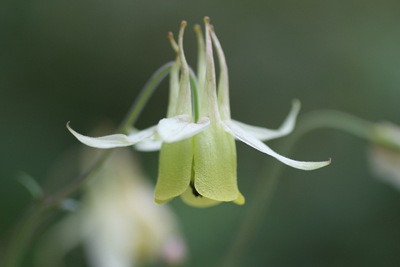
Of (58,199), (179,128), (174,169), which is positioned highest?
(179,128)

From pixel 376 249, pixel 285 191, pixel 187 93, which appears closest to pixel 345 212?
pixel 376 249

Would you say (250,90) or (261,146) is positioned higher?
(261,146)

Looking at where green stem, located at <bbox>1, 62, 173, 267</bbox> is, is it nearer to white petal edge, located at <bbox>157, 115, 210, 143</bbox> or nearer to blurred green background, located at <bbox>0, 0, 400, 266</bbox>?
white petal edge, located at <bbox>157, 115, 210, 143</bbox>

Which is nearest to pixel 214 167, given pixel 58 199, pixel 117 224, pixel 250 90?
pixel 58 199

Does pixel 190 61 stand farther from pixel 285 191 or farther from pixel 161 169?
pixel 161 169

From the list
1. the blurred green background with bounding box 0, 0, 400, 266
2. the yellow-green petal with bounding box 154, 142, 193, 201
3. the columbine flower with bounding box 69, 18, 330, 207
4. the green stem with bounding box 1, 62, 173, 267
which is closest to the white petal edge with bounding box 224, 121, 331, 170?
the columbine flower with bounding box 69, 18, 330, 207

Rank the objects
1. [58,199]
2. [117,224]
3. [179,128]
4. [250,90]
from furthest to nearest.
Result: [250,90], [117,224], [58,199], [179,128]

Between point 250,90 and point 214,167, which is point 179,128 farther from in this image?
point 250,90
